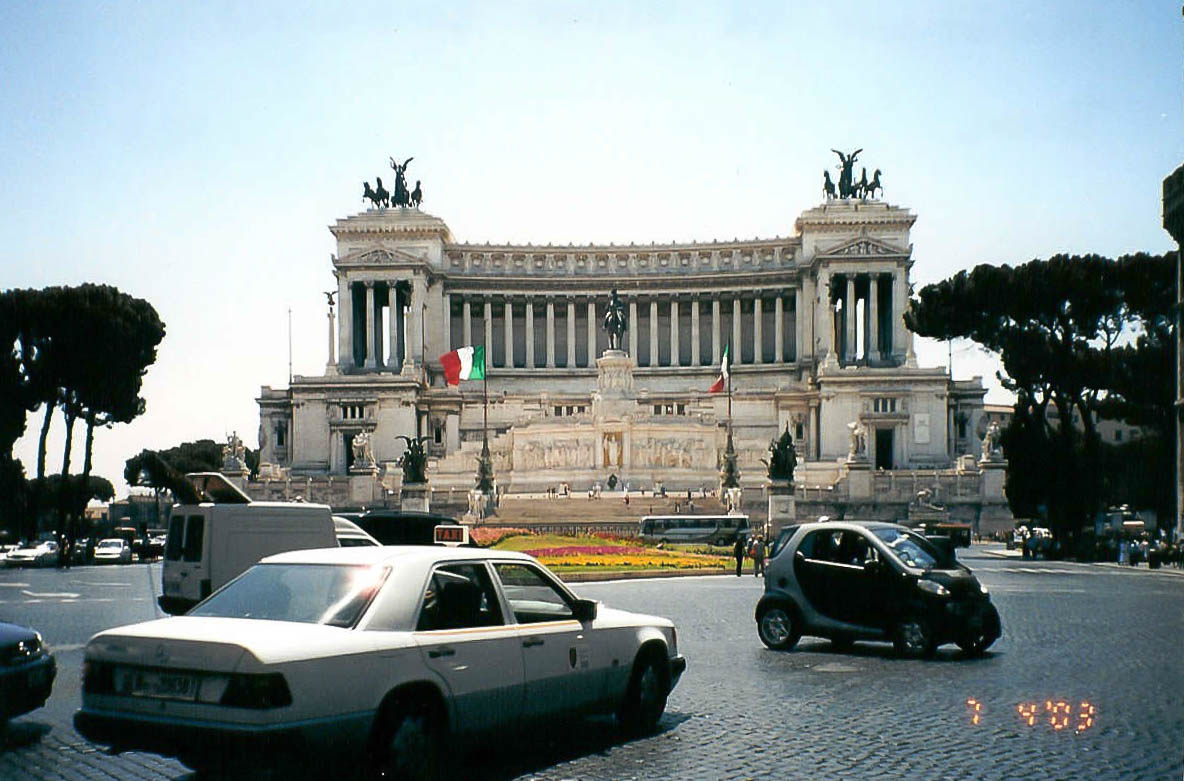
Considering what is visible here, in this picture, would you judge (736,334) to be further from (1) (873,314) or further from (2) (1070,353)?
(2) (1070,353)

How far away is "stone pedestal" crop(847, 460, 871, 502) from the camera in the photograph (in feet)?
239

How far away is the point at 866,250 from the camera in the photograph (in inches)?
4183

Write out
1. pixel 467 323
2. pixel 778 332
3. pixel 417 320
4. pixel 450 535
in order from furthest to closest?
pixel 467 323
pixel 778 332
pixel 417 320
pixel 450 535

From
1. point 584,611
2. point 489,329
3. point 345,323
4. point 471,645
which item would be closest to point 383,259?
point 345,323

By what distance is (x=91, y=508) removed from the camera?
466 ft

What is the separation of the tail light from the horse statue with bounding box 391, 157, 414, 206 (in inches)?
4241

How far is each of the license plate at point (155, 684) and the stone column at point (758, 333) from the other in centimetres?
10432

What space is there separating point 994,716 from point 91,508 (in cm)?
14065

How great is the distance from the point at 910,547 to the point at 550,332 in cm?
9757

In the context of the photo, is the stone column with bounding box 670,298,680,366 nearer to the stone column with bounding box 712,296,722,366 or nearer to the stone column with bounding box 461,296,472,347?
the stone column with bounding box 712,296,722,366

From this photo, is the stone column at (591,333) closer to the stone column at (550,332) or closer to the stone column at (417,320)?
the stone column at (550,332)

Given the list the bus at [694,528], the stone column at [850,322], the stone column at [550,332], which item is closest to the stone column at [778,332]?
the stone column at [850,322]

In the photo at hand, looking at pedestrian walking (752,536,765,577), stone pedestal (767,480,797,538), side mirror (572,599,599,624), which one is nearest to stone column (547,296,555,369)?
stone pedestal (767,480,797,538)

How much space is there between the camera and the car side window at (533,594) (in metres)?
11.7
